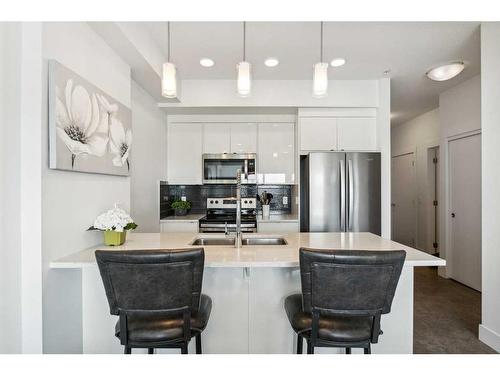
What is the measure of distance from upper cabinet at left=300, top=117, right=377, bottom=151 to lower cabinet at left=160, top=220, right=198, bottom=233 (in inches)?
67.5

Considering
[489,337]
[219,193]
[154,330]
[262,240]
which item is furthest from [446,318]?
[219,193]

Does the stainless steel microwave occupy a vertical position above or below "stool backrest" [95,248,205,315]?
above

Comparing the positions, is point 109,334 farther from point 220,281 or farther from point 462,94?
point 462,94

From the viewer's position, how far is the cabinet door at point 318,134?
355cm

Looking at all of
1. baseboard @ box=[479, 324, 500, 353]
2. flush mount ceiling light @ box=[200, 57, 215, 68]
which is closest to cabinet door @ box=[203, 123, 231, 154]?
flush mount ceiling light @ box=[200, 57, 215, 68]

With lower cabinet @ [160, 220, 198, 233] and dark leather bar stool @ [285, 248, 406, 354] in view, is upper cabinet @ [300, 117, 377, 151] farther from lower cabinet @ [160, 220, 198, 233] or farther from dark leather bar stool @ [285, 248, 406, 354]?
dark leather bar stool @ [285, 248, 406, 354]

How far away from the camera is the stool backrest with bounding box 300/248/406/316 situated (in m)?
1.14

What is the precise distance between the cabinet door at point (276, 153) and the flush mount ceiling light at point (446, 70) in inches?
67.0

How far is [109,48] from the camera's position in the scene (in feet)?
6.95

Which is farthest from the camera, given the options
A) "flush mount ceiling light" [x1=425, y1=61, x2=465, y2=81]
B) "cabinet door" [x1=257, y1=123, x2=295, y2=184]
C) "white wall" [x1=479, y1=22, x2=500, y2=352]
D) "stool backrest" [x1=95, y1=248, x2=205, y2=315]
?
"cabinet door" [x1=257, y1=123, x2=295, y2=184]

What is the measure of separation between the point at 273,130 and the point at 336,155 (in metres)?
1.03
